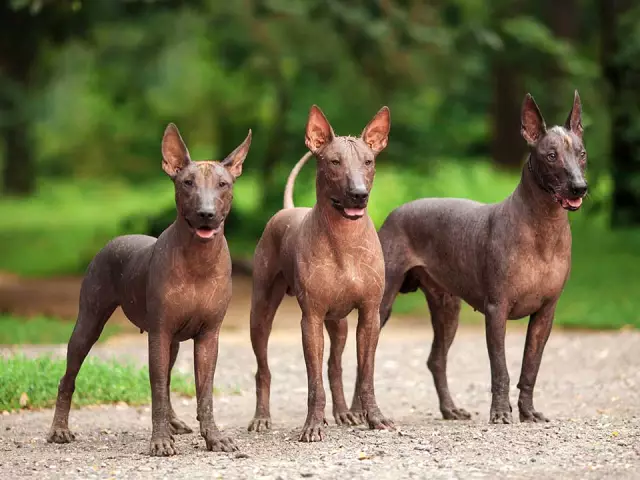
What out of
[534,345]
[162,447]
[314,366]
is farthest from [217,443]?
[534,345]

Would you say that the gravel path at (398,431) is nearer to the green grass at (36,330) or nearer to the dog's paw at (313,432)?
the dog's paw at (313,432)

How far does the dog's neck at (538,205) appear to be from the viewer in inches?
385

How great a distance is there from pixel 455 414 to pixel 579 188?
8.10 feet

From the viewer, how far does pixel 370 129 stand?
952 centimetres

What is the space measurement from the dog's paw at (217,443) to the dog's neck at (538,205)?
2.82 m

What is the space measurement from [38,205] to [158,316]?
27280 millimetres

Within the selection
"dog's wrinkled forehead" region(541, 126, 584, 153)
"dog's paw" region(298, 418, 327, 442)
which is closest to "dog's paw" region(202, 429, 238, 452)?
"dog's paw" region(298, 418, 327, 442)

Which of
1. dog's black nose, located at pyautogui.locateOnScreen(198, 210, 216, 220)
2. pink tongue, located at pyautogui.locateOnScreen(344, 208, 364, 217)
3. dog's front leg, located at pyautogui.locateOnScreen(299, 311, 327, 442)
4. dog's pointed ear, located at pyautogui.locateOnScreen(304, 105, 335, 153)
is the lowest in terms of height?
dog's front leg, located at pyautogui.locateOnScreen(299, 311, 327, 442)

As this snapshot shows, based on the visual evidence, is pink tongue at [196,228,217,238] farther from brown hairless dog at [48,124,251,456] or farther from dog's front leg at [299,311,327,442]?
dog's front leg at [299,311,327,442]

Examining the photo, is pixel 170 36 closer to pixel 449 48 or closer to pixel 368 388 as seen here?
pixel 449 48

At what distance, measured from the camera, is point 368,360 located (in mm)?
9602

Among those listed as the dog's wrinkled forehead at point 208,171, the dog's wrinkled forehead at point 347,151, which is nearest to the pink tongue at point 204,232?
the dog's wrinkled forehead at point 208,171

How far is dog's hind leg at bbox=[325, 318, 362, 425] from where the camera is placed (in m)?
10.2

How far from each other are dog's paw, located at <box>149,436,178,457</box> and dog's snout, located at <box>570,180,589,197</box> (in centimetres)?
334
